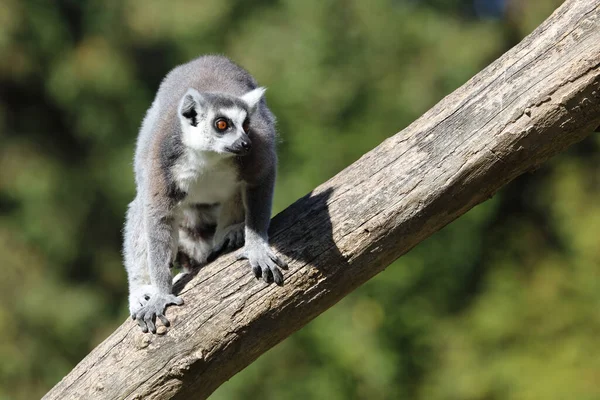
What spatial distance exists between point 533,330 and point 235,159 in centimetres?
530

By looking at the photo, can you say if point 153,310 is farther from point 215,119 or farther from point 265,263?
point 215,119

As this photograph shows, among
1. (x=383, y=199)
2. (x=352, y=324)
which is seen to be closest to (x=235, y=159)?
(x=383, y=199)

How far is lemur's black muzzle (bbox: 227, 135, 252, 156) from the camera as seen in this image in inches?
161

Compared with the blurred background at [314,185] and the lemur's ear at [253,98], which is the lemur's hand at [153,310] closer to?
the lemur's ear at [253,98]

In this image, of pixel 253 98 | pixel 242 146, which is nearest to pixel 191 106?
pixel 253 98

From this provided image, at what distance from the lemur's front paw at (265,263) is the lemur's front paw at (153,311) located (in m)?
0.43

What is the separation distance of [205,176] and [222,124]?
31 cm

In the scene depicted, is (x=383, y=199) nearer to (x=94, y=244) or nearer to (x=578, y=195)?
(x=578, y=195)

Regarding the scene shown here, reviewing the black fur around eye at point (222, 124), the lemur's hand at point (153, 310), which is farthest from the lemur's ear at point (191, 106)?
the lemur's hand at point (153, 310)

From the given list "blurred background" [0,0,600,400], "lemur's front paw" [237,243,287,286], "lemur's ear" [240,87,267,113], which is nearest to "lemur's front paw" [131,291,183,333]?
"lemur's front paw" [237,243,287,286]

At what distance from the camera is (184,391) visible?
3902 millimetres

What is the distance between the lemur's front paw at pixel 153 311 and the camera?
3.96 m

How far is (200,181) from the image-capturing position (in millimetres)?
4340

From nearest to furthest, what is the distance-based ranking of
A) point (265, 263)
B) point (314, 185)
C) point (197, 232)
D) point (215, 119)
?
point (265, 263)
point (215, 119)
point (197, 232)
point (314, 185)
